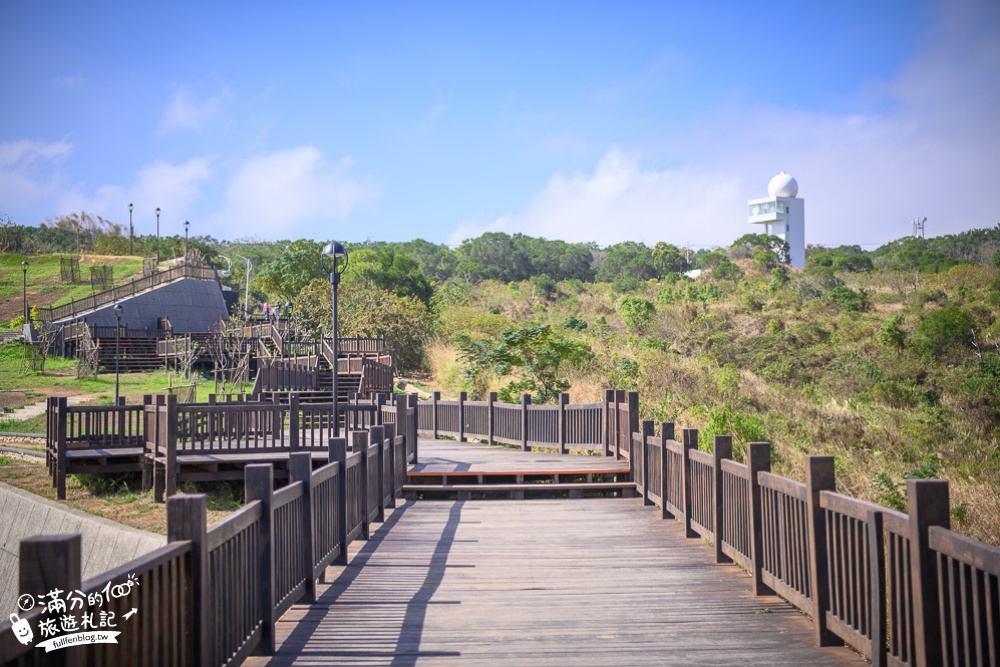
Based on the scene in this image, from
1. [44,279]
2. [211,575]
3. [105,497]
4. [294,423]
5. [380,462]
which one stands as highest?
[44,279]

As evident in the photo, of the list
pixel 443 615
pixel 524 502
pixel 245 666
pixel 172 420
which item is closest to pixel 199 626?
pixel 245 666

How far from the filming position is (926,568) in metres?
4.13

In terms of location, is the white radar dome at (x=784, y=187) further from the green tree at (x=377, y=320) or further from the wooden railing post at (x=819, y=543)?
the wooden railing post at (x=819, y=543)

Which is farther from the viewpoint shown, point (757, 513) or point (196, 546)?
point (757, 513)

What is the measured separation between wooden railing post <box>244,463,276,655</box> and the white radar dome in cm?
8219

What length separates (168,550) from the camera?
12.7 feet

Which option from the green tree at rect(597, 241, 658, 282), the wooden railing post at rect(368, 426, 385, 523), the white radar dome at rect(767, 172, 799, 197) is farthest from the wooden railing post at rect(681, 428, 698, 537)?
the white radar dome at rect(767, 172, 799, 197)

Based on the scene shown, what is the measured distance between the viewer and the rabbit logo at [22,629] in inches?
104

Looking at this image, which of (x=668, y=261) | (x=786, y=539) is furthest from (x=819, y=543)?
(x=668, y=261)

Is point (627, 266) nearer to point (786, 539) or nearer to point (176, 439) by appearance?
point (176, 439)

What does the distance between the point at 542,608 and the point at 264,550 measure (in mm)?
2379

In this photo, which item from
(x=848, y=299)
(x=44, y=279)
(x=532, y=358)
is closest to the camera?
(x=532, y=358)

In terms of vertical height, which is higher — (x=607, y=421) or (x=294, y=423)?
(x=294, y=423)

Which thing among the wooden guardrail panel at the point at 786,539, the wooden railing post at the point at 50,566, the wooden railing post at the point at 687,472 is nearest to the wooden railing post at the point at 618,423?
the wooden railing post at the point at 687,472
